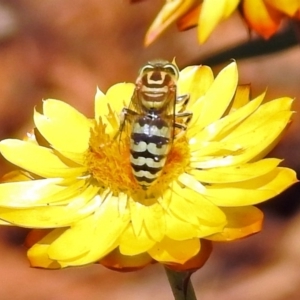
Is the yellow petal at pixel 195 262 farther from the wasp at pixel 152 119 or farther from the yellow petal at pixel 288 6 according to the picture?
the yellow petal at pixel 288 6

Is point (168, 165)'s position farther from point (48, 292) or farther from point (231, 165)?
point (48, 292)

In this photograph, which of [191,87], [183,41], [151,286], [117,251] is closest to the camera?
[117,251]

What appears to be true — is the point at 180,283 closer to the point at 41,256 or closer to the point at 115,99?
the point at 41,256

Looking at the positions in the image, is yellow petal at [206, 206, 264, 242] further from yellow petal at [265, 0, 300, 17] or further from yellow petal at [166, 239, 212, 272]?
yellow petal at [265, 0, 300, 17]

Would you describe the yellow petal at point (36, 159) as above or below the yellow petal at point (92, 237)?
above

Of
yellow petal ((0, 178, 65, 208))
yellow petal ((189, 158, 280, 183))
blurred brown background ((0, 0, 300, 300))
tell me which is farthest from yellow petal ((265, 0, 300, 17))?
blurred brown background ((0, 0, 300, 300))

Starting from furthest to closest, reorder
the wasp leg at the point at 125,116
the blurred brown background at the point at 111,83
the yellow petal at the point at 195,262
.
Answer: the blurred brown background at the point at 111,83 < the wasp leg at the point at 125,116 < the yellow petal at the point at 195,262

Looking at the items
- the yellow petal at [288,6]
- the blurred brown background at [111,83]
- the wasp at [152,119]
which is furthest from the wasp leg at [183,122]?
the blurred brown background at [111,83]

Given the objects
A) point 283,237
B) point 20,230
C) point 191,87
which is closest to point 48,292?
point 20,230
